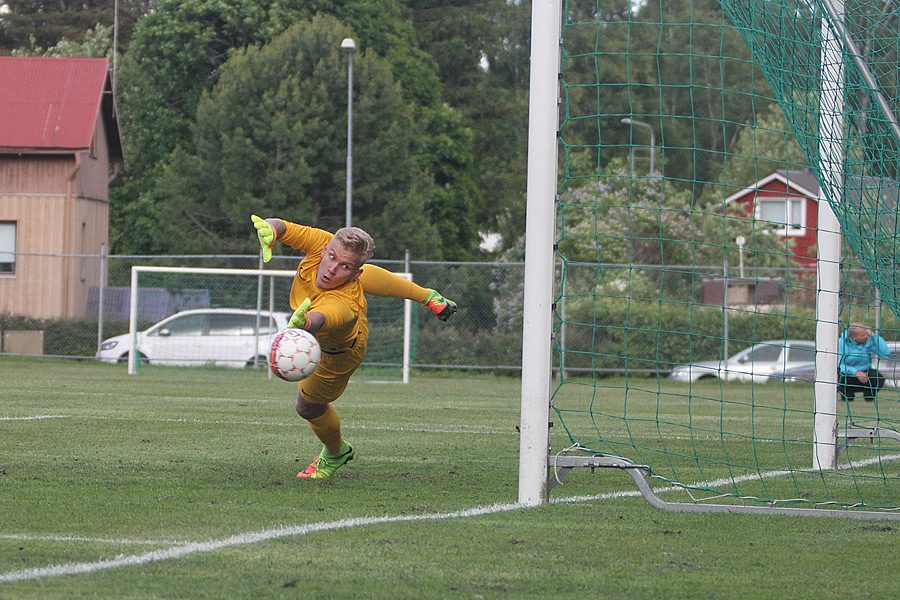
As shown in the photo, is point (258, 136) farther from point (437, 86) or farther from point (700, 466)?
point (700, 466)

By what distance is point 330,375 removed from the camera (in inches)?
233

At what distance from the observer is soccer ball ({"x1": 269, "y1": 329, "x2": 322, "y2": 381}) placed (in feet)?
16.9

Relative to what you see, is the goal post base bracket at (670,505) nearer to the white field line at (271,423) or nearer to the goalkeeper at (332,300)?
the goalkeeper at (332,300)

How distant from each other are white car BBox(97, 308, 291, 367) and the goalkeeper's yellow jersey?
12987 mm

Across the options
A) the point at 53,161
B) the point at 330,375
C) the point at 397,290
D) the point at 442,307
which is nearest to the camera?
the point at 330,375

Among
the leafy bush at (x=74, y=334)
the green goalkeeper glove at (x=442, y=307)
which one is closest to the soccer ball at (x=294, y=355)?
the green goalkeeper glove at (x=442, y=307)

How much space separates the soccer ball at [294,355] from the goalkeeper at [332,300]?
0.43 feet

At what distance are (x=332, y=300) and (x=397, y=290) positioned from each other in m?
0.64

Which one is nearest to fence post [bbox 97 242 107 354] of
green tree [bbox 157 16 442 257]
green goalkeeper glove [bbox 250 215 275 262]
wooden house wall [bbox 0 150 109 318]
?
wooden house wall [bbox 0 150 109 318]

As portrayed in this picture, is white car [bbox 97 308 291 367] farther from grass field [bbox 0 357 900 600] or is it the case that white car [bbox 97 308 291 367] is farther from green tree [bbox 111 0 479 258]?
green tree [bbox 111 0 479 258]

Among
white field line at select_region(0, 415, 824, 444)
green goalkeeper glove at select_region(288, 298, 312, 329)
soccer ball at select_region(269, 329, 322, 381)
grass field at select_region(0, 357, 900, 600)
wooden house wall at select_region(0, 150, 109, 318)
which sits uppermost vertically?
wooden house wall at select_region(0, 150, 109, 318)

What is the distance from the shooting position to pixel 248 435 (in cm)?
846

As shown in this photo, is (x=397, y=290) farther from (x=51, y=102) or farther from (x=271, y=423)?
(x=51, y=102)

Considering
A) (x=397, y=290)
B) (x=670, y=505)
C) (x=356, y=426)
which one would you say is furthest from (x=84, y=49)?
(x=670, y=505)
